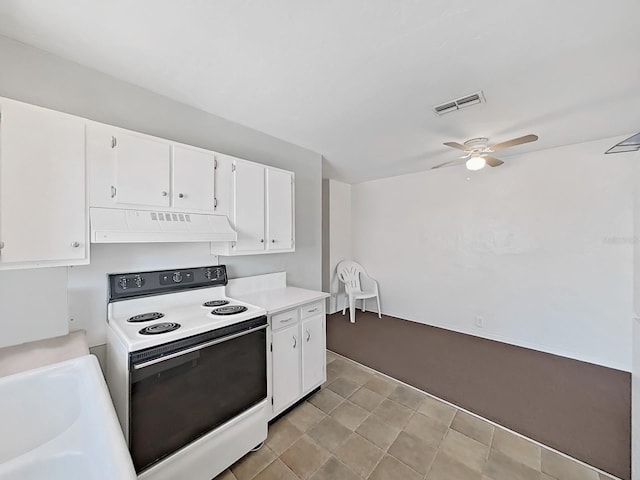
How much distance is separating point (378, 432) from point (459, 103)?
271cm

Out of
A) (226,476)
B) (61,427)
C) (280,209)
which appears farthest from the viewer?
(280,209)

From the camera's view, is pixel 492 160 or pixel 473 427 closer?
pixel 473 427

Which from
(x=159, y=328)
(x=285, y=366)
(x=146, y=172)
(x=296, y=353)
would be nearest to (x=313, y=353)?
(x=296, y=353)

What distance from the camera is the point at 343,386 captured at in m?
2.59

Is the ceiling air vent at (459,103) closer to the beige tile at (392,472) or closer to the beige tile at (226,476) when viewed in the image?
the beige tile at (392,472)

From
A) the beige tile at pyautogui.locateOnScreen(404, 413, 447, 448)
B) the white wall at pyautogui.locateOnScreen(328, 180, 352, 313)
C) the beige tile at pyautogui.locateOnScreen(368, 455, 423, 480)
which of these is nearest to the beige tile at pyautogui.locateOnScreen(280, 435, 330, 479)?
the beige tile at pyautogui.locateOnScreen(368, 455, 423, 480)

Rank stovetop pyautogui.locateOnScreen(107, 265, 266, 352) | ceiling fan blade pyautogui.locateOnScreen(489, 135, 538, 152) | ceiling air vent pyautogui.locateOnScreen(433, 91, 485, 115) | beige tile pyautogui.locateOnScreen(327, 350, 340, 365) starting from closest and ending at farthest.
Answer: stovetop pyautogui.locateOnScreen(107, 265, 266, 352)
ceiling air vent pyautogui.locateOnScreen(433, 91, 485, 115)
ceiling fan blade pyautogui.locateOnScreen(489, 135, 538, 152)
beige tile pyautogui.locateOnScreen(327, 350, 340, 365)

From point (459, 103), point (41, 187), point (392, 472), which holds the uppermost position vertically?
point (459, 103)

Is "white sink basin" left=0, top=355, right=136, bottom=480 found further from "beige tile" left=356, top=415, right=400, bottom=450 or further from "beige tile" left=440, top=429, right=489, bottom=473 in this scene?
"beige tile" left=440, top=429, right=489, bottom=473

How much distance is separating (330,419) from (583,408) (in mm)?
2207

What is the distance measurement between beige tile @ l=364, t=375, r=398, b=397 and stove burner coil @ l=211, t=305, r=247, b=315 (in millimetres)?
1581

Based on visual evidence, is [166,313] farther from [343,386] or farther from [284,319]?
[343,386]

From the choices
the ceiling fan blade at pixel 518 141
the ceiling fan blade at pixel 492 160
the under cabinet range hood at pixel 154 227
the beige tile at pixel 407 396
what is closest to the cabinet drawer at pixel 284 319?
the under cabinet range hood at pixel 154 227

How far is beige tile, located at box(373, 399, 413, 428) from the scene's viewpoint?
2.10 meters
